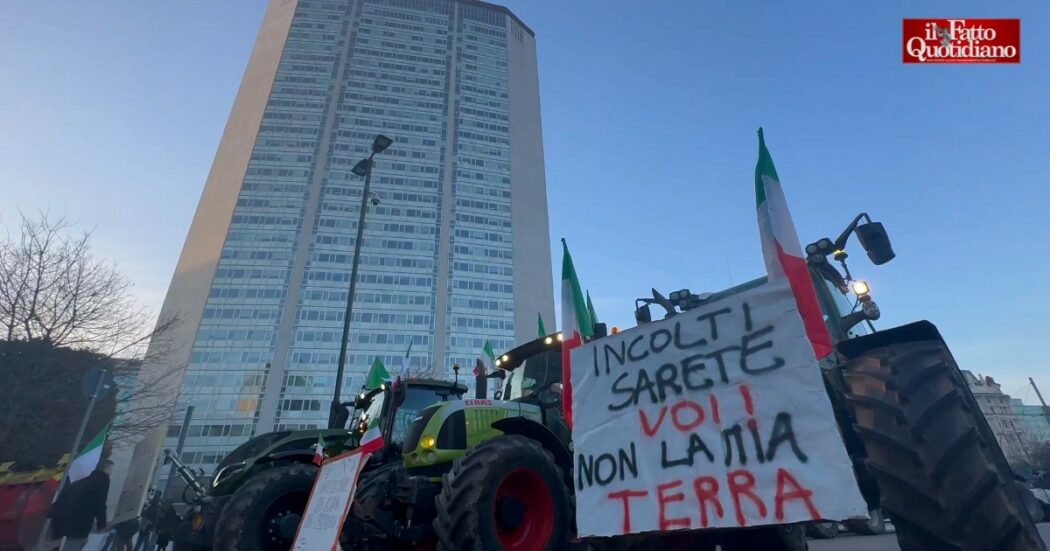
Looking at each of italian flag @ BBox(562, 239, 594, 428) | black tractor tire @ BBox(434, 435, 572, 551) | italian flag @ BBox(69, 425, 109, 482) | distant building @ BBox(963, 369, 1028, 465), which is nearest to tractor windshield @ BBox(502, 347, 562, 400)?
italian flag @ BBox(562, 239, 594, 428)

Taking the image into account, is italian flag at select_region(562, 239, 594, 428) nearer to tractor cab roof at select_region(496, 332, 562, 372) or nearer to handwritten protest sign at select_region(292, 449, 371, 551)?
tractor cab roof at select_region(496, 332, 562, 372)

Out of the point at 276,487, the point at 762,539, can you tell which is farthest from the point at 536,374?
the point at 762,539

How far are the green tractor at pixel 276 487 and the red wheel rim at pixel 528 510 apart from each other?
217 centimetres

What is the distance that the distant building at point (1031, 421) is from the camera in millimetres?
82125

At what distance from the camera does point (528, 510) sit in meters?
5.10

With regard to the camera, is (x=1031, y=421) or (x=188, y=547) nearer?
(x=188, y=547)

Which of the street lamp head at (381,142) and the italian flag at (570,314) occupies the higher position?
the street lamp head at (381,142)

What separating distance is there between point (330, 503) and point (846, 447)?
3.59 metres

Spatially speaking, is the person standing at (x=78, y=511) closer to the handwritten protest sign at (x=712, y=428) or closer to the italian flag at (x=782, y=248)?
the handwritten protest sign at (x=712, y=428)

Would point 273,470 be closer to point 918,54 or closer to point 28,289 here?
point 918,54

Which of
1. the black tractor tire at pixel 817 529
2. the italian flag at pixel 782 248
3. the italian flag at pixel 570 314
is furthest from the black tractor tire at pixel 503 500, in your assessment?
the italian flag at pixel 782 248

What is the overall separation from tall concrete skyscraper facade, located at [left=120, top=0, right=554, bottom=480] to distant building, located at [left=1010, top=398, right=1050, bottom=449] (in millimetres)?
84195

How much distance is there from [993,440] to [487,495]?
143 inches

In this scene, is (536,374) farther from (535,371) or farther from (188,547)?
(188,547)
